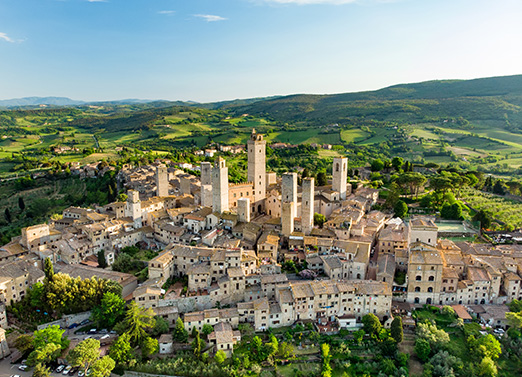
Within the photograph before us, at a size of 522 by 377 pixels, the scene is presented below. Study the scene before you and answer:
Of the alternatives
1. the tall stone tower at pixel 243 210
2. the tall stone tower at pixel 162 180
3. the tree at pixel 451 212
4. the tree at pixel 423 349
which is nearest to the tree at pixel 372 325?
the tree at pixel 423 349

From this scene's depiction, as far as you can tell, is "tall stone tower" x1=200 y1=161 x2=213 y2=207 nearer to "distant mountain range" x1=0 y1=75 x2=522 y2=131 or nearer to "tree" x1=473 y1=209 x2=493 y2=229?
"tree" x1=473 y1=209 x2=493 y2=229

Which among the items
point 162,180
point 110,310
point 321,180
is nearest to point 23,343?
point 110,310

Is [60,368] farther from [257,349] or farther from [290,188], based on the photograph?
[290,188]

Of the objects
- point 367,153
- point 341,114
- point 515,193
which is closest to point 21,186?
point 367,153

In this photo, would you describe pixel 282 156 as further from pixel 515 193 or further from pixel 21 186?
pixel 21 186

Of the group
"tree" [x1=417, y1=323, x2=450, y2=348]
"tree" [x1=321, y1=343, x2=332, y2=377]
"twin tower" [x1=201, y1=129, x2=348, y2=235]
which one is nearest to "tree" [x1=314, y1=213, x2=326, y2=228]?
"twin tower" [x1=201, y1=129, x2=348, y2=235]

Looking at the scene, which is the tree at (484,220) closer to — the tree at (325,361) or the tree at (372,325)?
the tree at (372,325)
